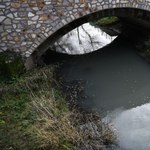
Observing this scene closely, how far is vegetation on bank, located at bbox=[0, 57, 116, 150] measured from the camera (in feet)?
9.68

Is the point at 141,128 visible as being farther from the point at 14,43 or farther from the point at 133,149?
the point at 14,43

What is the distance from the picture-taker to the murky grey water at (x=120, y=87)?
3.70m

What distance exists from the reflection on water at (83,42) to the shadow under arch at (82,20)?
2.25m

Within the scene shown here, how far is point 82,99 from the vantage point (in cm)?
477

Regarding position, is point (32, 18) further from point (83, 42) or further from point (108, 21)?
point (108, 21)

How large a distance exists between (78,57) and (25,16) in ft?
11.6

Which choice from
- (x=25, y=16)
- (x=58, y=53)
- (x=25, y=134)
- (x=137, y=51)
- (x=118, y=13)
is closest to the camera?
(x=25, y=134)

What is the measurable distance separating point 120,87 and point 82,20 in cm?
292

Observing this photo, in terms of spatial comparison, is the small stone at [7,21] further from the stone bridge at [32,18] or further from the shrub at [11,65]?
the shrub at [11,65]

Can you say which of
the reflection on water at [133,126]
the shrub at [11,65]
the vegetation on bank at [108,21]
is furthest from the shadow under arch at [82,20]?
the vegetation on bank at [108,21]

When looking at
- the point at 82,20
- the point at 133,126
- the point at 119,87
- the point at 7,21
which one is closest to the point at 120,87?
the point at 119,87

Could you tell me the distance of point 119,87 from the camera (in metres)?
5.34

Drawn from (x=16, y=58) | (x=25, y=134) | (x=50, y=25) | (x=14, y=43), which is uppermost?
(x=50, y=25)

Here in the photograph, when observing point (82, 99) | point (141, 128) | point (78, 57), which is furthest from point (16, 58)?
point (141, 128)
